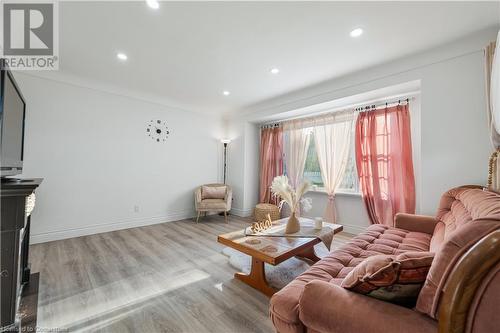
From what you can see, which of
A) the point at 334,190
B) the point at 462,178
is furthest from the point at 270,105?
the point at 462,178

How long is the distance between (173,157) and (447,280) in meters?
4.36

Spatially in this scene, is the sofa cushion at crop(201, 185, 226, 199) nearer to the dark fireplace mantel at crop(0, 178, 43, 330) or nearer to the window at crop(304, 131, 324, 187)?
the window at crop(304, 131, 324, 187)

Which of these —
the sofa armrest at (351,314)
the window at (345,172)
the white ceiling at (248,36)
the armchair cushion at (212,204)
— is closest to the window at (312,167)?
the window at (345,172)

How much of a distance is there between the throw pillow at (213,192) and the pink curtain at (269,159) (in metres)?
0.93

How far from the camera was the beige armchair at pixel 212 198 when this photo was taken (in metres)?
4.22

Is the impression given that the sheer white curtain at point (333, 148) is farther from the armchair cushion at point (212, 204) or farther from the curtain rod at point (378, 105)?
the armchair cushion at point (212, 204)

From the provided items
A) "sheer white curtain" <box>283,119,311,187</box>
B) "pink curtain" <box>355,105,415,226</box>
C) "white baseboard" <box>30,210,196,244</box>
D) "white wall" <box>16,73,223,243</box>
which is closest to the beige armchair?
"white wall" <box>16,73,223,243</box>

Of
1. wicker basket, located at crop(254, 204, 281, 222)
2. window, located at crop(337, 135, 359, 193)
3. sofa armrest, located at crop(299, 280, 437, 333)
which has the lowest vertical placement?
wicker basket, located at crop(254, 204, 281, 222)

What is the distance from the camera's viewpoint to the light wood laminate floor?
5.10ft

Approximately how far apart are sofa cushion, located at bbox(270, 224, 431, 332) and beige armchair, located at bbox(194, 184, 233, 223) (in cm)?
277

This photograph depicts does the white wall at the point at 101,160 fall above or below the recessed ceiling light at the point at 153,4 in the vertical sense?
below

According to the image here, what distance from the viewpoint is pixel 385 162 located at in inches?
127

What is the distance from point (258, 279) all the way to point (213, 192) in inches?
110

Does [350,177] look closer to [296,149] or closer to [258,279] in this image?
[296,149]
